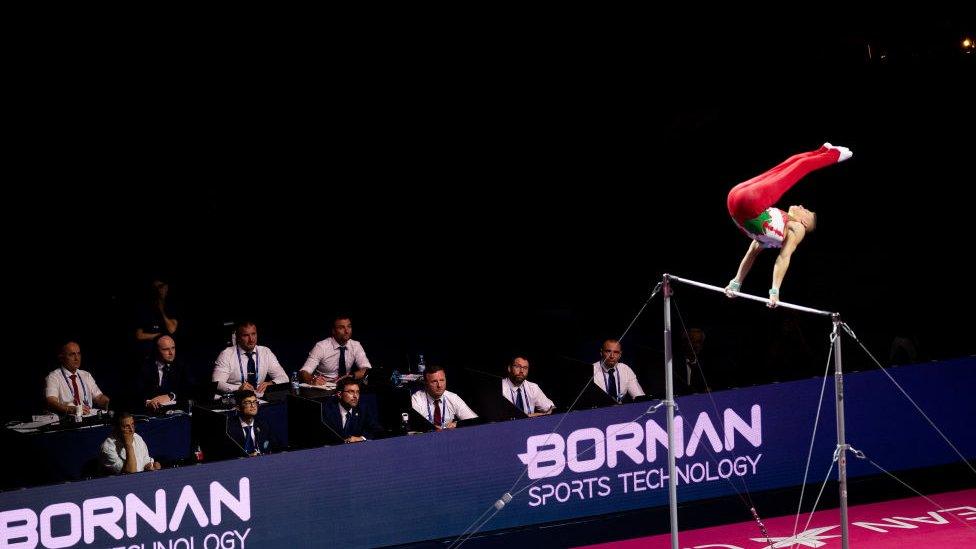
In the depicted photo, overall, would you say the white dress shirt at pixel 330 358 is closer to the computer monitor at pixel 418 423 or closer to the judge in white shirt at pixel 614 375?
the computer monitor at pixel 418 423

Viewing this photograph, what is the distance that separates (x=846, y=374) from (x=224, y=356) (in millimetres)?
5110

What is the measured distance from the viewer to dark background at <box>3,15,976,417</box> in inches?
461

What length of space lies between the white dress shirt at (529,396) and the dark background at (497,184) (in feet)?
2.66

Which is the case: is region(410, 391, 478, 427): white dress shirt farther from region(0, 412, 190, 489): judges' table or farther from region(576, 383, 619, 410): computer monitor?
region(0, 412, 190, 489): judges' table

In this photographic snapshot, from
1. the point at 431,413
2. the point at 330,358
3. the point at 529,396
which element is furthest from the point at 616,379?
the point at 330,358

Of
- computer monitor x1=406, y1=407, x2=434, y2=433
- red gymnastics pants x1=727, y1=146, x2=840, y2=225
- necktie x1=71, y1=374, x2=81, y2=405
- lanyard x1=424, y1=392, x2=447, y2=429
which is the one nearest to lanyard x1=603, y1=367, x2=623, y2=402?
lanyard x1=424, y1=392, x2=447, y2=429

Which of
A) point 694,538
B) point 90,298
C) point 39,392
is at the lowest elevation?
point 694,538

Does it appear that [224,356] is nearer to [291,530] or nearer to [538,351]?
[291,530]

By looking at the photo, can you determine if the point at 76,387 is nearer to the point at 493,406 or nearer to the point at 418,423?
the point at 418,423

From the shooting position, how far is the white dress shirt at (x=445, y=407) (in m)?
9.85

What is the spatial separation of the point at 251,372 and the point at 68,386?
4.78 ft

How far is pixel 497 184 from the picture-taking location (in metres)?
13.2

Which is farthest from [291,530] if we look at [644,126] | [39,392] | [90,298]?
[644,126]

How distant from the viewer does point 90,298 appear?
11758mm
